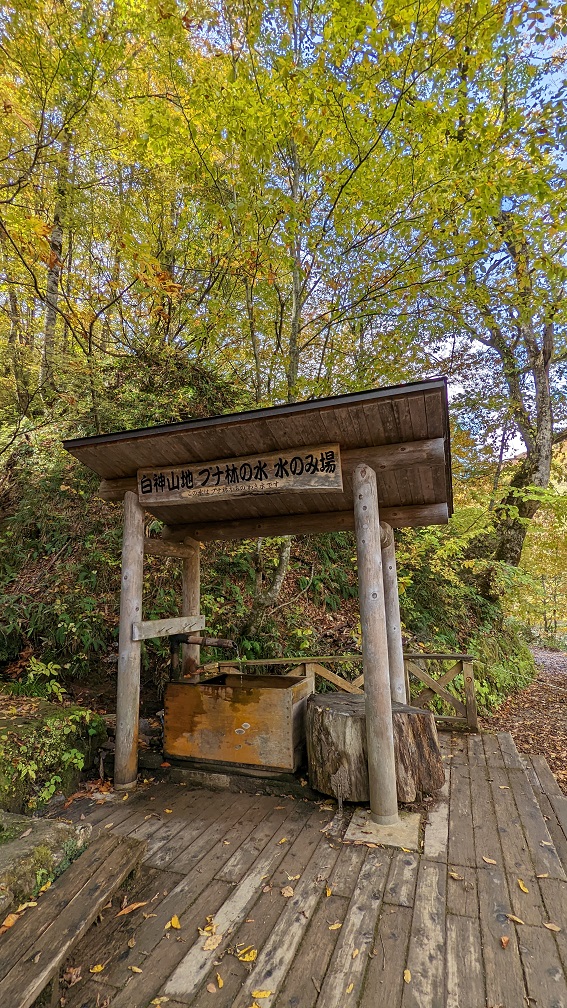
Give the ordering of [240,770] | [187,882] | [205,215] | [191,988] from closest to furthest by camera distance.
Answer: [191,988] < [187,882] < [240,770] < [205,215]

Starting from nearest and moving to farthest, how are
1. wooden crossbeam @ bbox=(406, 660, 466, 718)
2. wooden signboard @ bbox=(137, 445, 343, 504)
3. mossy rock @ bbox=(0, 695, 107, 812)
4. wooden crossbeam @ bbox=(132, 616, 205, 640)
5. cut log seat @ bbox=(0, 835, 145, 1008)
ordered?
1. cut log seat @ bbox=(0, 835, 145, 1008)
2. mossy rock @ bbox=(0, 695, 107, 812)
3. wooden signboard @ bbox=(137, 445, 343, 504)
4. wooden crossbeam @ bbox=(132, 616, 205, 640)
5. wooden crossbeam @ bbox=(406, 660, 466, 718)

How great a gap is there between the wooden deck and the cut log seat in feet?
0.57

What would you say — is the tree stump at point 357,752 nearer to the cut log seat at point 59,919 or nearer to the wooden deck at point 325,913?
the wooden deck at point 325,913

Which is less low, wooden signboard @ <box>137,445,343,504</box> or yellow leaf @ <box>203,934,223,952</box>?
wooden signboard @ <box>137,445,343,504</box>

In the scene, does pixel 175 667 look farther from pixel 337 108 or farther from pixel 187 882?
pixel 337 108

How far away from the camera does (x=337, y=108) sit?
18.3 feet

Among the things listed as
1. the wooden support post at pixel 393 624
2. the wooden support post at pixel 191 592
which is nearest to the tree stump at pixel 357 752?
the wooden support post at pixel 393 624

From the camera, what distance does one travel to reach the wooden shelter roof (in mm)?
3549

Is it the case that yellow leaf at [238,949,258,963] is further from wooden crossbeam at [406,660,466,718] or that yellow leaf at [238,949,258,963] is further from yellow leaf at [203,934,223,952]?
wooden crossbeam at [406,660,466,718]

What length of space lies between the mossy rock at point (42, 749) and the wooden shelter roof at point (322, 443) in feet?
7.60

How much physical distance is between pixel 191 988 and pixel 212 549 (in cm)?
648

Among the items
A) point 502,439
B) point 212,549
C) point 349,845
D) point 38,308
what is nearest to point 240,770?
point 349,845

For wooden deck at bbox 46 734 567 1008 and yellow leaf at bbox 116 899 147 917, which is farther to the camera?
yellow leaf at bbox 116 899 147 917

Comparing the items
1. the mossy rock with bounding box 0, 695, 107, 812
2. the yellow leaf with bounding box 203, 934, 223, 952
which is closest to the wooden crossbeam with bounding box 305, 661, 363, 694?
the mossy rock with bounding box 0, 695, 107, 812
